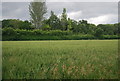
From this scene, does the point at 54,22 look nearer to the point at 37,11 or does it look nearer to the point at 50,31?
the point at 50,31

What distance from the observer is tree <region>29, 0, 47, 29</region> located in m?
28.9

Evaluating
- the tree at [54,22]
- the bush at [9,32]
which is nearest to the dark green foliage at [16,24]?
the bush at [9,32]

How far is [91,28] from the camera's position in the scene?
3547 cm

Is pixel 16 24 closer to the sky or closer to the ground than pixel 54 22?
closer to the ground

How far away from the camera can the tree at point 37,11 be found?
28922mm

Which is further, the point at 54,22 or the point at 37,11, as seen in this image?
the point at 37,11

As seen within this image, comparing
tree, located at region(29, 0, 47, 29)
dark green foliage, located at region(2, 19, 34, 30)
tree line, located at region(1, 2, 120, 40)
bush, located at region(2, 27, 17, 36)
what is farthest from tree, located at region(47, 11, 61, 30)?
bush, located at region(2, 27, 17, 36)

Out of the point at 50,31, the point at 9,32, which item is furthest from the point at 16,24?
the point at 50,31

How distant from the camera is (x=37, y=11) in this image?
30453mm

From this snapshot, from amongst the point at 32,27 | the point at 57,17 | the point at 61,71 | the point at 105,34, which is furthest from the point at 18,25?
the point at 61,71

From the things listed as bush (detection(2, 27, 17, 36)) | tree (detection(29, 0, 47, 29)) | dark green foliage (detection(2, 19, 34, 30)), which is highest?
tree (detection(29, 0, 47, 29))

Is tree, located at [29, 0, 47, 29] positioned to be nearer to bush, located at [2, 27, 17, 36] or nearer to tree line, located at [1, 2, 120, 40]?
tree line, located at [1, 2, 120, 40]

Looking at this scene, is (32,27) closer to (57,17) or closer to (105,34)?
(57,17)

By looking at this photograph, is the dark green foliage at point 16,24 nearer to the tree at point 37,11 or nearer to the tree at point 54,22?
the tree at point 37,11
